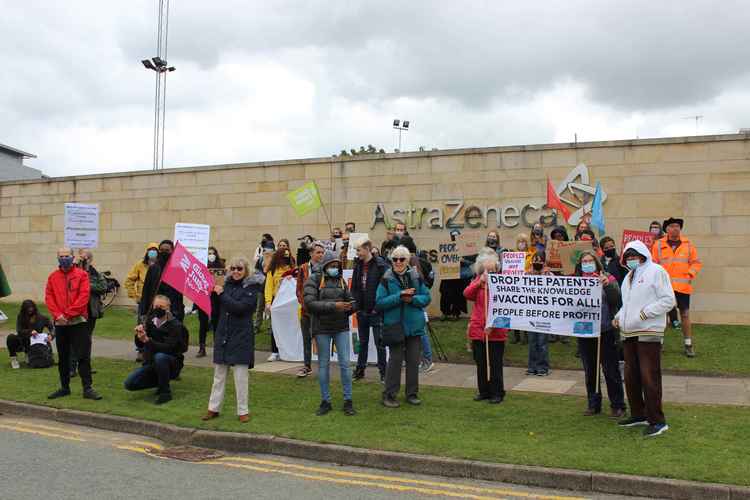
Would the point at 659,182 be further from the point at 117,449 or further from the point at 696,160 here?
the point at 117,449

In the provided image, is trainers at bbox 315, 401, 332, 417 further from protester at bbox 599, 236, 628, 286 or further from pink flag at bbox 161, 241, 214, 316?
protester at bbox 599, 236, 628, 286

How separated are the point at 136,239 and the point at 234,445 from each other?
13928 mm

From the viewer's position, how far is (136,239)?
20.1m

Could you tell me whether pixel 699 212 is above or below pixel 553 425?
above

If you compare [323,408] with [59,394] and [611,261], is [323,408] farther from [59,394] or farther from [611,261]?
[611,261]

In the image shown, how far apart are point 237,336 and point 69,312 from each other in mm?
2574

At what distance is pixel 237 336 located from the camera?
8078 millimetres

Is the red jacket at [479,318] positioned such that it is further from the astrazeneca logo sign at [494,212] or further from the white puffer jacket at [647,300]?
the astrazeneca logo sign at [494,212]

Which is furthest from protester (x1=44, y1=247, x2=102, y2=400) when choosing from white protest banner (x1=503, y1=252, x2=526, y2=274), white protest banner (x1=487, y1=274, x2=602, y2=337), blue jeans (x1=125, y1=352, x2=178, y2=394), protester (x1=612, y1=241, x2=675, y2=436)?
protester (x1=612, y1=241, x2=675, y2=436)

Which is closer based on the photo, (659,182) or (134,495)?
(134,495)

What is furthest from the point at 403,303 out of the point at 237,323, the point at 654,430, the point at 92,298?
the point at 92,298

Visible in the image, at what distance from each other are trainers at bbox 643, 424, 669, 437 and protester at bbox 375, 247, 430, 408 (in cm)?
266

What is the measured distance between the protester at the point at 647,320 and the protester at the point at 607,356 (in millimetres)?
524

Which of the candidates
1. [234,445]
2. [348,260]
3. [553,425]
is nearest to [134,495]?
[234,445]
